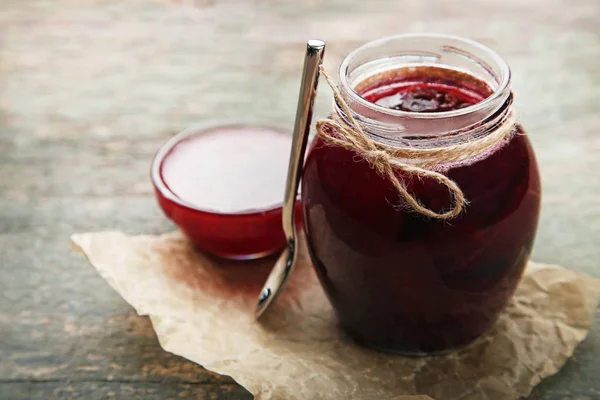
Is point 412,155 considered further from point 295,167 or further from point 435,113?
point 295,167

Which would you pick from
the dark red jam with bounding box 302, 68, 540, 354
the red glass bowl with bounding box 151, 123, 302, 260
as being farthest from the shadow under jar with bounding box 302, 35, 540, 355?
the red glass bowl with bounding box 151, 123, 302, 260

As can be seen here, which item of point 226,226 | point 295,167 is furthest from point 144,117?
point 295,167

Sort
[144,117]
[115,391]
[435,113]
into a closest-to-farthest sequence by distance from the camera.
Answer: [435,113] < [115,391] < [144,117]

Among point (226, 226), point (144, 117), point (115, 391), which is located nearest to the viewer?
point (115, 391)

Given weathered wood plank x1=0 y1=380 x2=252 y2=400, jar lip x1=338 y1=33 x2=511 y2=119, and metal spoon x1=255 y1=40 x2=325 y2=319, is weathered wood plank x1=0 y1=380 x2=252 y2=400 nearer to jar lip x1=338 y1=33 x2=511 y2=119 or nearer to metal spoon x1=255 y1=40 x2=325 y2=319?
metal spoon x1=255 y1=40 x2=325 y2=319

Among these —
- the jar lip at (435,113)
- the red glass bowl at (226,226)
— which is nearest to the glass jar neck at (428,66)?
the jar lip at (435,113)

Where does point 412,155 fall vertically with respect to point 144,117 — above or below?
above

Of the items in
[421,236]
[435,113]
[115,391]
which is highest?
[435,113]

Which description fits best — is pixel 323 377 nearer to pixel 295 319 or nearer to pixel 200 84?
pixel 295 319
